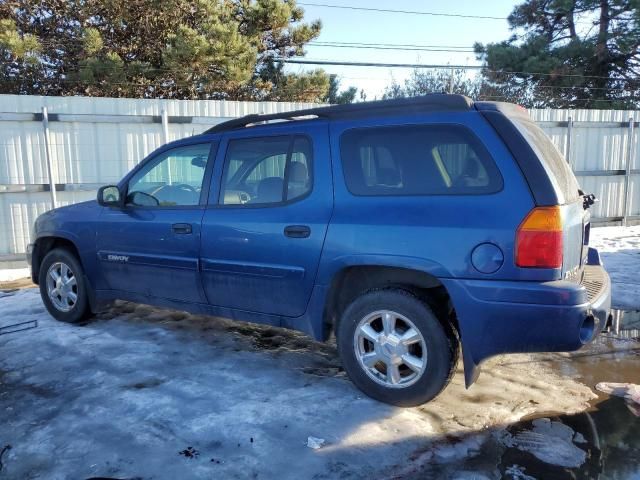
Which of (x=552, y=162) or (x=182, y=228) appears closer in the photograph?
(x=552, y=162)

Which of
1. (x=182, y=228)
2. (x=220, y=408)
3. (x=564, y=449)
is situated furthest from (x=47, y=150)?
(x=564, y=449)

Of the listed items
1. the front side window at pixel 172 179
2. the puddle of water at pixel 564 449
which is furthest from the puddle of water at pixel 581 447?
the front side window at pixel 172 179

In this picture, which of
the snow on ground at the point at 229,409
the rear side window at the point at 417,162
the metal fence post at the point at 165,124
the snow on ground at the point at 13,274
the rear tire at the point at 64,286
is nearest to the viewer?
the snow on ground at the point at 229,409

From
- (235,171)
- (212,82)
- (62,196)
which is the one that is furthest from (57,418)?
(212,82)

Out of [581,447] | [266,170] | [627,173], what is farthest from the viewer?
[627,173]

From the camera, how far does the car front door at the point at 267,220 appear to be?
3.60 meters

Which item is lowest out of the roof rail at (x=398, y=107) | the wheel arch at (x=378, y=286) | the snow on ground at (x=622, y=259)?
the snow on ground at (x=622, y=259)

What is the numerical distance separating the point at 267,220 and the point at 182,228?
2.80 feet

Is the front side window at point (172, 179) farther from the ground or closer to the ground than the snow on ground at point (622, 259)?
farther from the ground

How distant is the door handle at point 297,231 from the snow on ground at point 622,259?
3.95m

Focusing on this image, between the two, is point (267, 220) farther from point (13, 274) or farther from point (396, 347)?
point (13, 274)

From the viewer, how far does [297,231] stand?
3.62 meters

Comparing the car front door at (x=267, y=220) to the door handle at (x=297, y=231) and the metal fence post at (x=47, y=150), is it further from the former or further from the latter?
the metal fence post at (x=47, y=150)

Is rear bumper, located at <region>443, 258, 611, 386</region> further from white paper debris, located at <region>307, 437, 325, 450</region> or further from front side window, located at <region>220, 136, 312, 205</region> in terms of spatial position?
front side window, located at <region>220, 136, 312, 205</region>
